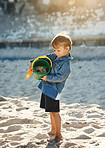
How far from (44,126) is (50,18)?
5.53m

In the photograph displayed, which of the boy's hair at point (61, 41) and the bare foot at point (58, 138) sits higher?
the boy's hair at point (61, 41)

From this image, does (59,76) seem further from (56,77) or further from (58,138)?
(58,138)

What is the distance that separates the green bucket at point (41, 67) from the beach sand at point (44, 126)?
629 millimetres

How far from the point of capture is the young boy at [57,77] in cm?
213

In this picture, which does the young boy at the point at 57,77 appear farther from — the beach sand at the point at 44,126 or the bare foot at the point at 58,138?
the beach sand at the point at 44,126

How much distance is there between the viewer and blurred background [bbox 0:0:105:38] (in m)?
7.42

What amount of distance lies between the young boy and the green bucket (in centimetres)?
5

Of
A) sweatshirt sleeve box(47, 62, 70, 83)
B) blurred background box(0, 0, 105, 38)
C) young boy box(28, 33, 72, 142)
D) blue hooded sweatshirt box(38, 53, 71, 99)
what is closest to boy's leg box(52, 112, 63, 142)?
young boy box(28, 33, 72, 142)

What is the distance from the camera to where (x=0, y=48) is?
797 cm

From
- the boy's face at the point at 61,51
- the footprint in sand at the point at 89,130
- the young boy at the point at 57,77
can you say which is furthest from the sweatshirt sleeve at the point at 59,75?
the footprint in sand at the point at 89,130

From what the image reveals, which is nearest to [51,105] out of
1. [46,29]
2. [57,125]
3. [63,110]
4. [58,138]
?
[57,125]

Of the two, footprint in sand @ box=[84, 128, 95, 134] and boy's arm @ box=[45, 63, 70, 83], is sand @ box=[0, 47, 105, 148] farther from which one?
boy's arm @ box=[45, 63, 70, 83]

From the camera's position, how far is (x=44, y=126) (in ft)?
8.89

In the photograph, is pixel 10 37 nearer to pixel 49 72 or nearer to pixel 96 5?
pixel 96 5
